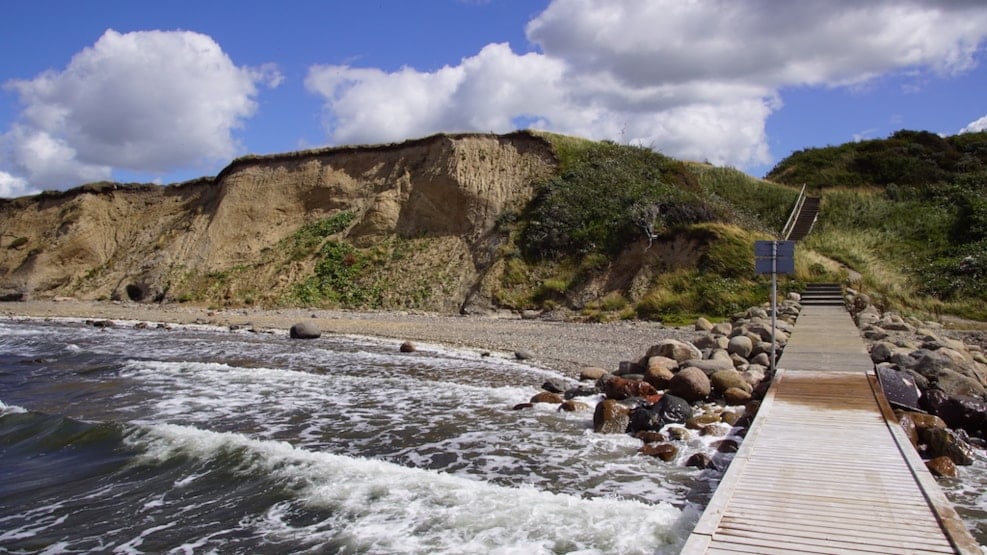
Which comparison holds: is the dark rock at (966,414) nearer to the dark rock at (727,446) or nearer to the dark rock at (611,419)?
the dark rock at (727,446)

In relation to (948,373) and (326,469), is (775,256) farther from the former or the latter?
(326,469)

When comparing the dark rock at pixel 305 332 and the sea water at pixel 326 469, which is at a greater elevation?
the dark rock at pixel 305 332

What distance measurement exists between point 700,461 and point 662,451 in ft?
1.65

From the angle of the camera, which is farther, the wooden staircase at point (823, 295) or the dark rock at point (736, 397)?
the wooden staircase at point (823, 295)

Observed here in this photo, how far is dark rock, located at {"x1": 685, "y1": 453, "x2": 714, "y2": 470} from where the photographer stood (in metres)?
8.07

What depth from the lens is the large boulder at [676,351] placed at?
12.8 metres

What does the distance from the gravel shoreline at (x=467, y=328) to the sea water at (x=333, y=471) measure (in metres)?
2.22

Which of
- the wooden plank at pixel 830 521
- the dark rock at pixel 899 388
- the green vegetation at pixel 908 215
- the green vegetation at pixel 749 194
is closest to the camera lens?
the wooden plank at pixel 830 521

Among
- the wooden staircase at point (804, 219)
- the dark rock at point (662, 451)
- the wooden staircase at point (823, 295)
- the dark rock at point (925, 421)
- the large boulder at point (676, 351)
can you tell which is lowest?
the dark rock at point (662, 451)

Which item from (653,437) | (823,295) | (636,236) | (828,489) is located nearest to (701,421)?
(653,437)

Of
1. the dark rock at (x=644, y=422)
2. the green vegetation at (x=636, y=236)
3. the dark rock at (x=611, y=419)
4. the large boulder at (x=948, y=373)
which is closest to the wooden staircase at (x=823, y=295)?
the green vegetation at (x=636, y=236)

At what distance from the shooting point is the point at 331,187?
116 ft

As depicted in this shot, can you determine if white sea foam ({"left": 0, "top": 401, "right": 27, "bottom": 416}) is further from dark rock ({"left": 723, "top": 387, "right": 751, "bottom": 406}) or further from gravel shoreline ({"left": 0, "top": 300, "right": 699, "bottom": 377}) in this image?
dark rock ({"left": 723, "top": 387, "right": 751, "bottom": 406})

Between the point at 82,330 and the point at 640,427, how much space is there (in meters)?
22.2
